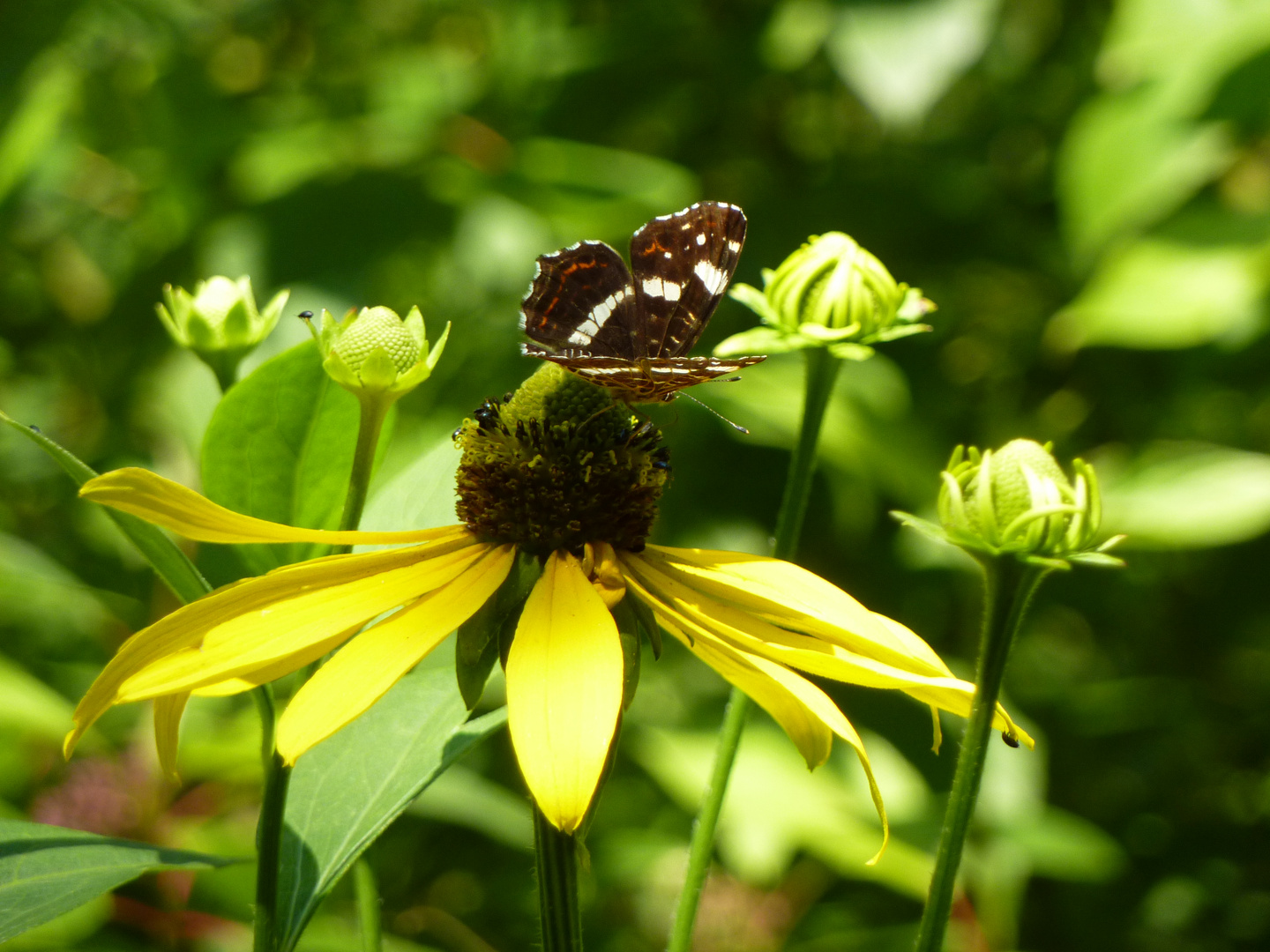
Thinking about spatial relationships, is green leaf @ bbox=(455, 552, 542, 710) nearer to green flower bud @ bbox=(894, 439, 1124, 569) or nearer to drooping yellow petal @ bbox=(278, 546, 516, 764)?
drooping yellow petal @ bbox=(278, 546, 516, 764)

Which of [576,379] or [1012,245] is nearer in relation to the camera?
[576,379]

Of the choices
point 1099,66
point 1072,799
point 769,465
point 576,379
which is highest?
point 1099,66

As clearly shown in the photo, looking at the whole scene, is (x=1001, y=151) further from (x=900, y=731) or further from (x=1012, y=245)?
(x=900, y=731)

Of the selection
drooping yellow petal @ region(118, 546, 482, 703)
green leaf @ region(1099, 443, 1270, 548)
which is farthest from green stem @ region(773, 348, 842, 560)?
green leaf @ region(1099, 443, 1270, 548)

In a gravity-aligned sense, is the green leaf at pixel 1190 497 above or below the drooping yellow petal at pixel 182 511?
above

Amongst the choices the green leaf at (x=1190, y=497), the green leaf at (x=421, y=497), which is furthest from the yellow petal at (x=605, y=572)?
A: the green leaf at (x=1190, y=497)

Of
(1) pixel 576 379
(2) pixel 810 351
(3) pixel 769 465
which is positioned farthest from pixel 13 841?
(3) pixel 769 465

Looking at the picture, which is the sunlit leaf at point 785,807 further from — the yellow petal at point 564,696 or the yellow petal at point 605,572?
the yellow petal at point 564,696

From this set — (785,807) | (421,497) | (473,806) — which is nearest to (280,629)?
(421,497)
